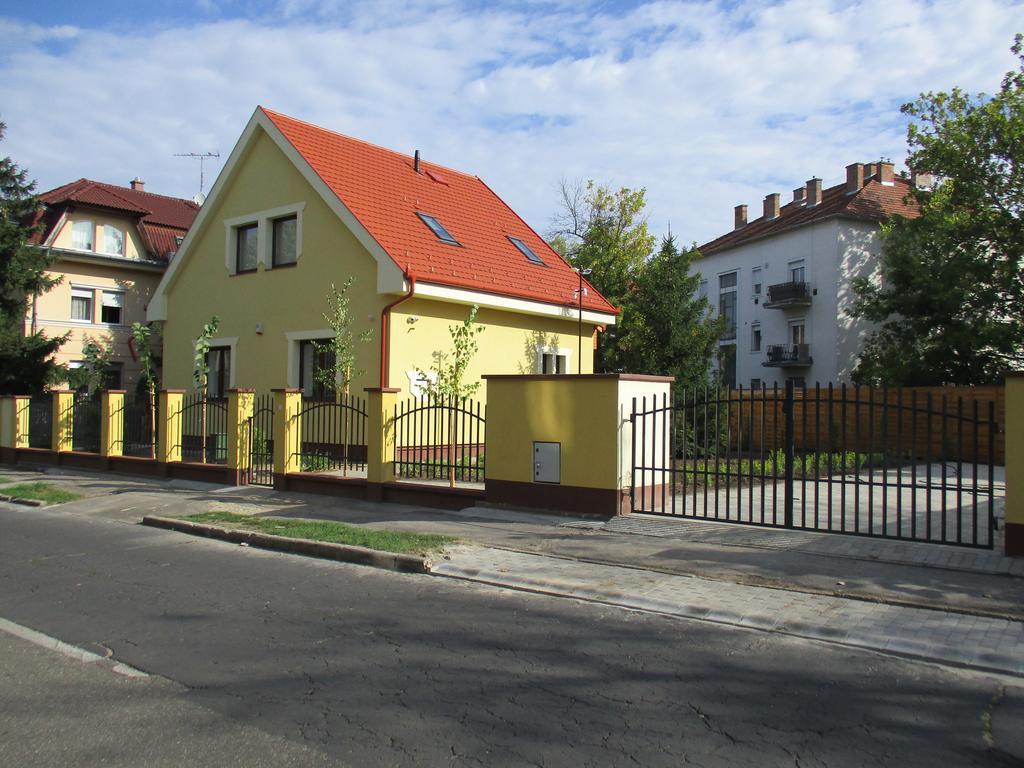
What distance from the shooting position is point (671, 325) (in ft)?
79.9

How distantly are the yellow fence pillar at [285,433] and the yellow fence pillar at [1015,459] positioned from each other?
35.2 feet

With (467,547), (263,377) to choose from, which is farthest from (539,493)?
(263,377)

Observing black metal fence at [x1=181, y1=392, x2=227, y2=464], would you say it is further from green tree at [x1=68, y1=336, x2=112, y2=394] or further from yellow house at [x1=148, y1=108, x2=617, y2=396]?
green tree at [x1=68, y1=336, x2=112, y2=394]

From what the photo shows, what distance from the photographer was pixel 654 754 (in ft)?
13.3

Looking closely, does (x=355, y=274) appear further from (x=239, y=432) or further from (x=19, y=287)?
(x=19, y=287)

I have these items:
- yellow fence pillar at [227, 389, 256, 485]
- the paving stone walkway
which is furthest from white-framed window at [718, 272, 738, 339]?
the paving stone walkway

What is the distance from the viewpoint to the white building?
40531 millimetres

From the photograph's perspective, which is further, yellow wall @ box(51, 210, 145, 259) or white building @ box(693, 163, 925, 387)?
white building @ box(693, 163, 925, 387)

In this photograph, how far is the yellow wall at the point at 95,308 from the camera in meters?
30.2

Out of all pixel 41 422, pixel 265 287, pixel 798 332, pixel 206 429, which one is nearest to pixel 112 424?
pixel 206 429

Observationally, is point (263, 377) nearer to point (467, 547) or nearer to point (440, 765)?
point (467, 547)

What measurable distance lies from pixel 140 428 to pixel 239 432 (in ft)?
14.0

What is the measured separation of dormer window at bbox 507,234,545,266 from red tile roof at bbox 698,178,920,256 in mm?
20029

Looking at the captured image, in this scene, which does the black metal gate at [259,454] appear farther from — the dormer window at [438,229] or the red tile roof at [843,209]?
the red tile roof at [843,209]
